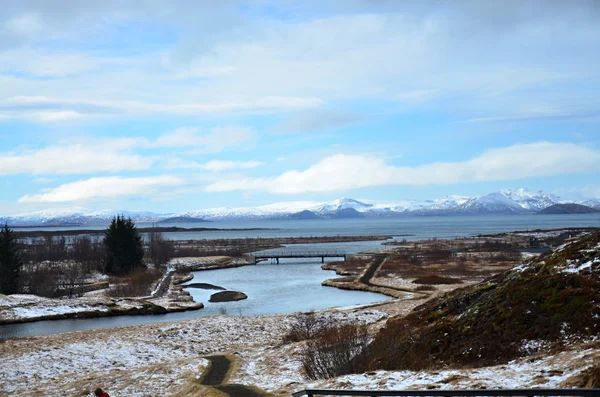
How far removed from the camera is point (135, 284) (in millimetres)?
68250

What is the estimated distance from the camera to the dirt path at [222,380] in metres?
17.8

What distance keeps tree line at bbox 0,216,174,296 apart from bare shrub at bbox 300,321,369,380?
51.6m

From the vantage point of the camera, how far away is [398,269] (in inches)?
3113

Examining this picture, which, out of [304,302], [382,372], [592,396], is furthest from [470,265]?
[592,396]

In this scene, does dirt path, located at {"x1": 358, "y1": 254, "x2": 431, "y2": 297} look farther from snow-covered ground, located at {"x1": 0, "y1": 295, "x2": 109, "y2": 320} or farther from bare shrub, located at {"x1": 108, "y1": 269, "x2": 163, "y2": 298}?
snow-covered ground, located at {"x1": 0, "y1": 295, "x2": 109, "y2": 320}

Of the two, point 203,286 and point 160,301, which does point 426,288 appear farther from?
point 203,286

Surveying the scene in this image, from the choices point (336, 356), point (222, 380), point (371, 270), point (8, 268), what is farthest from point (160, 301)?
point (336, 356)

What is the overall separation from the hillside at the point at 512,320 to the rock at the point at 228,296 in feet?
122

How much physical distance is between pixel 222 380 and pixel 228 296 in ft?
120

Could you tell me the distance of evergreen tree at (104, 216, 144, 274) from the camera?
83.5 meters

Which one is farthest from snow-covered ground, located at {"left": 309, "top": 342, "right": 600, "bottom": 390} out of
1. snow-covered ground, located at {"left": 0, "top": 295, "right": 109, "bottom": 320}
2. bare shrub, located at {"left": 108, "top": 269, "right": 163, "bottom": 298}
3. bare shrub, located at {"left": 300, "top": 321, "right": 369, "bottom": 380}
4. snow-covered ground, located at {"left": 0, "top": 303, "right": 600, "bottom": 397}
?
bare shrub, located at {"left": 108, "top": 269, "right": 163, "bottom": 298}

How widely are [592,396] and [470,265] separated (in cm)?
7992

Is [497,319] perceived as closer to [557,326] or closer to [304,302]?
[557,326]

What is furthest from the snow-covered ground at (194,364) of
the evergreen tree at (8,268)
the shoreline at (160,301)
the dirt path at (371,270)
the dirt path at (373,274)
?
the evergreen tree at (8,268)
